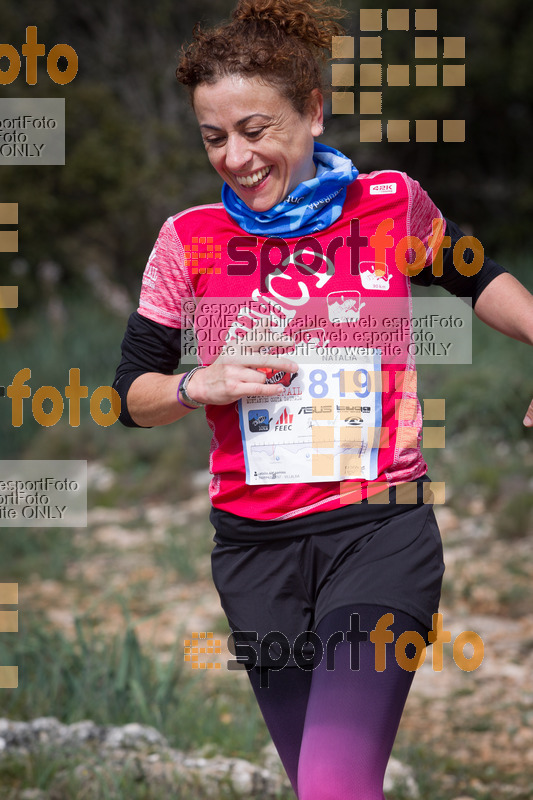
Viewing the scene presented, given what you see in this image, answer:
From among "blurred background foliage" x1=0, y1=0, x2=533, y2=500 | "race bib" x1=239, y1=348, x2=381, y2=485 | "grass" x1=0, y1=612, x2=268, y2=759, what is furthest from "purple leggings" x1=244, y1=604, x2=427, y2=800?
"blurred background foliage" x1=0, y1=0, x2=533, y2=500

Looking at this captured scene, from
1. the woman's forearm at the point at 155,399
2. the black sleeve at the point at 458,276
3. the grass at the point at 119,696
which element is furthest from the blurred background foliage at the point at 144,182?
the woman's forearm at the point at 155,399

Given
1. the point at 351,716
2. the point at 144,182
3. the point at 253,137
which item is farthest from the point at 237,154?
the point at 144,182

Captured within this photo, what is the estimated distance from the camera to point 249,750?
10.0 feet

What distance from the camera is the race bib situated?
6.12 ft

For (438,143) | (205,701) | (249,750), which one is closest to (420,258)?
(249,750)

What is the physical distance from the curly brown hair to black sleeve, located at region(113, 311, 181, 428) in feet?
1.57

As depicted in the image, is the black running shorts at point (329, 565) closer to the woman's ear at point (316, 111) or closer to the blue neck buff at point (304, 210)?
the blue neck buff at point (304, 210)

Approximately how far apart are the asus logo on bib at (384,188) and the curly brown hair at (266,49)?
214mm

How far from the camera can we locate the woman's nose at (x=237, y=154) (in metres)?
1.90

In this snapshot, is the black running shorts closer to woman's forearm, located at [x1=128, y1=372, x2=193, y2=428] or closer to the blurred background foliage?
woman's forearm, located at [x1=128, y1=372, x2=193, y2=428]

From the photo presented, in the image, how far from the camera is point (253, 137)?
6.31ft

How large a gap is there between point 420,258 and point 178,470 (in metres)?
5.18

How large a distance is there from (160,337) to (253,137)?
17.2 inches

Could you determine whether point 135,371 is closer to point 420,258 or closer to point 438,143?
point 420,258
